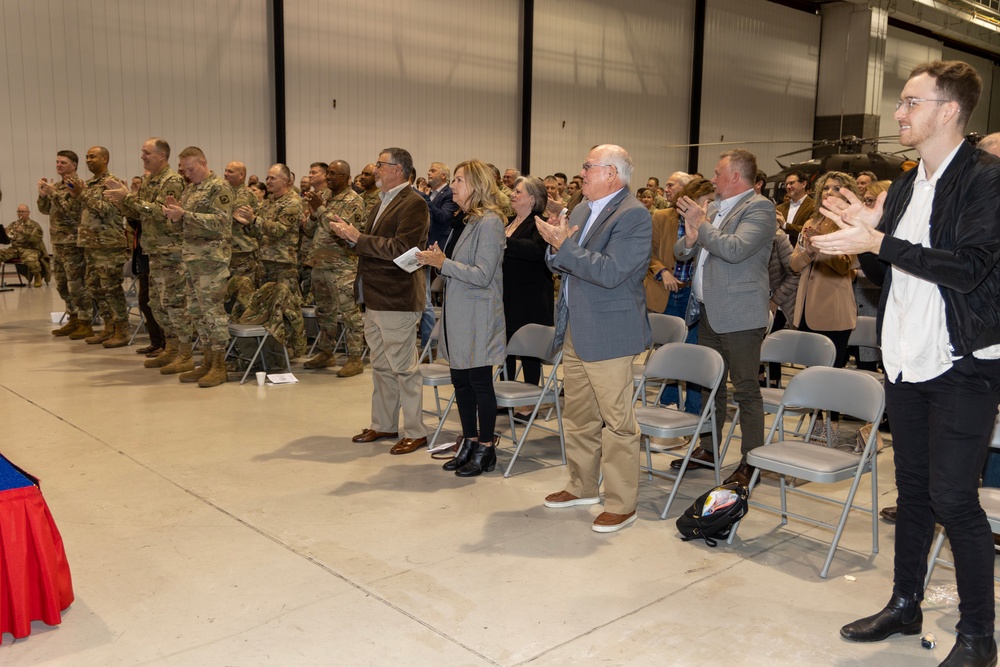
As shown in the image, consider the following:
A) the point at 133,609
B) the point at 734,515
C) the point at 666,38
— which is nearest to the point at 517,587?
the point at 734,515

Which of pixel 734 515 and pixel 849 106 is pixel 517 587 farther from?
pixel 849 106

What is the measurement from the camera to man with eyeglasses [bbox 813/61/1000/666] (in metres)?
2.33

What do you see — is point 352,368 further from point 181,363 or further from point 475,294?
point 475,294

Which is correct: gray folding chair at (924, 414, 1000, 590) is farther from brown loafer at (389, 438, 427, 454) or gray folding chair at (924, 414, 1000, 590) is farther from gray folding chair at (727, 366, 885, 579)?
brown loafer at (389, 438, 427, 454)

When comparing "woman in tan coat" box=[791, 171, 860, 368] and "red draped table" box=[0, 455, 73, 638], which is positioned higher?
"woman in tan coat" box=[791, 171, 860, 368]

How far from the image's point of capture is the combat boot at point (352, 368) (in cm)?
694

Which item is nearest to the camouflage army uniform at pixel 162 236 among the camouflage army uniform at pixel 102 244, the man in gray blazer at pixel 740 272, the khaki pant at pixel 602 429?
the camouflage army uniform at pixel 102 244

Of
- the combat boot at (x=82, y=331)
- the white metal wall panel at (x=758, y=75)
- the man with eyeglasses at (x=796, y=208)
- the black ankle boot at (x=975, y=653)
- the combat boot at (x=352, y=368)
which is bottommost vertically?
the black ankle boot at (x=975, y=653)

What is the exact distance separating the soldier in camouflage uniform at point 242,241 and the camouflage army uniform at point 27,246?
6013 mm

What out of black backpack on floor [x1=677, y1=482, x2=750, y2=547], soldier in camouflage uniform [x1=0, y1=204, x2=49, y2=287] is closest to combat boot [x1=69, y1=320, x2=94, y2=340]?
soldier in camouflage uniform [x1=0, y1=204, x2=49, y2=287]

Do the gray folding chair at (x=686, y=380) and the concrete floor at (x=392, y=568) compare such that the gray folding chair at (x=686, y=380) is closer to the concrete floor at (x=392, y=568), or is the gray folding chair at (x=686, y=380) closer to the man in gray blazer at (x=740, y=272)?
the man in gray blazer at (x=740, y=272)

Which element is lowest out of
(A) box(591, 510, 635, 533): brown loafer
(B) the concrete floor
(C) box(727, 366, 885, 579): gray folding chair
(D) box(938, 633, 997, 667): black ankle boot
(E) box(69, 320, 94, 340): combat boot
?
(B) the concrete floor

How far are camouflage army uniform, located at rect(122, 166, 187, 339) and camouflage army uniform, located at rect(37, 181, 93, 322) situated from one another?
1.84 metres

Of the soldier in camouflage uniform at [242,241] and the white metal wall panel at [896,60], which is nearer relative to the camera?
the soldier in camouflage uniform at [242,241]
